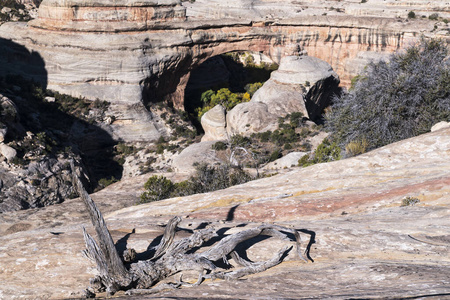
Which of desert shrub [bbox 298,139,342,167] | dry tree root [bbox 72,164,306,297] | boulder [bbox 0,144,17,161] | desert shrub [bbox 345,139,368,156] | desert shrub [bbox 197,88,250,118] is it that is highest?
dry tree root [bbox 72,164,306,297]

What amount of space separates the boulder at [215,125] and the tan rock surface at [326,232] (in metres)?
21.4

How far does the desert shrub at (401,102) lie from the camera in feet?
61.2

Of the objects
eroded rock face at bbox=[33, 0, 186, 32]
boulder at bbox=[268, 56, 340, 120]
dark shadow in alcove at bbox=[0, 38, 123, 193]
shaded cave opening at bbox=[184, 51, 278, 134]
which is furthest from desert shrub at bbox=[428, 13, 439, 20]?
dark shadow in alcove at bbox=[0, 38, 123, 193]

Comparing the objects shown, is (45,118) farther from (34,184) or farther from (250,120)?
(250,120)

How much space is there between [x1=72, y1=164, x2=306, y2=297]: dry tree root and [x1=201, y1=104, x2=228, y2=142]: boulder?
89.1 feet

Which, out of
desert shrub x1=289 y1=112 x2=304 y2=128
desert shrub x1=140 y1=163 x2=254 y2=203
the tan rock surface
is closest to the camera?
the tan rock surface

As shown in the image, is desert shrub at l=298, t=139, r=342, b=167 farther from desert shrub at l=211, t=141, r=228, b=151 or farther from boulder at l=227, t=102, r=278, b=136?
boulder at l=227, t=102, r=278, b=136

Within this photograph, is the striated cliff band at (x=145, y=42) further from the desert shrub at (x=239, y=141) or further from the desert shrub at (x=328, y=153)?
the desert shrub at (x=328, y=153)

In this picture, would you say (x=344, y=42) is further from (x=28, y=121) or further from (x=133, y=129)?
(x=28, y=121)

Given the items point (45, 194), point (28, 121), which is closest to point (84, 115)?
point (28, 121)

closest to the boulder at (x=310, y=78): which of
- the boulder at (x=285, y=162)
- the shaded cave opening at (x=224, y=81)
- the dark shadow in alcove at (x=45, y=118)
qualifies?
the shaded cave opening at (x=224, y=81)

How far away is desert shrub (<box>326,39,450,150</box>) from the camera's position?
18.6 metres

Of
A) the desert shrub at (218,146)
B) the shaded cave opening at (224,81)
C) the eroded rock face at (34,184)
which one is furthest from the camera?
the shaded cave opening at (224,81)

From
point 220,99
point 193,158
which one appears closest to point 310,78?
point 220,99
